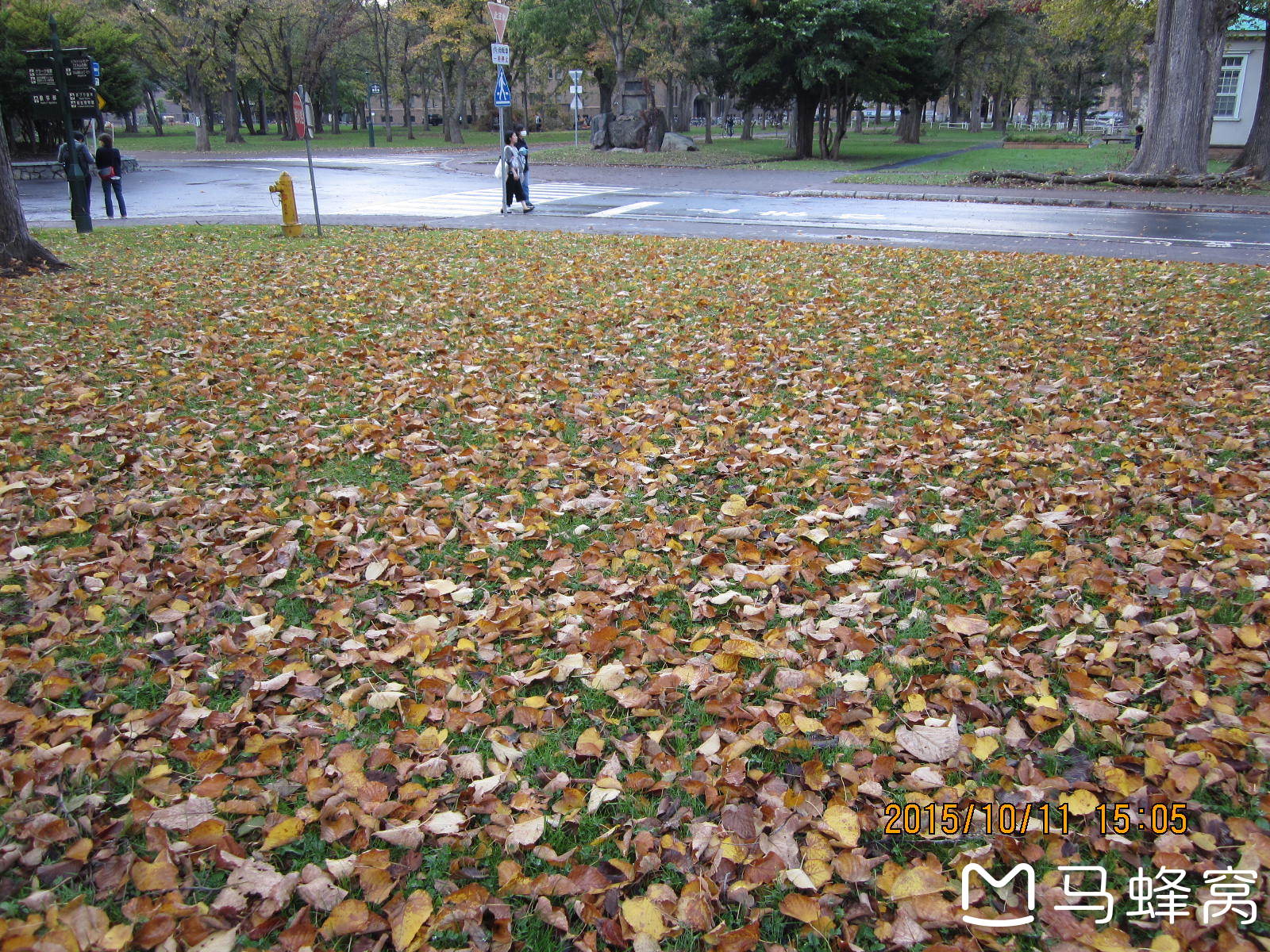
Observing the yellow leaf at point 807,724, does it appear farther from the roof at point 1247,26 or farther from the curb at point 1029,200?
the roof at point 1247,26

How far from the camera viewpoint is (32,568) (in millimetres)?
4109

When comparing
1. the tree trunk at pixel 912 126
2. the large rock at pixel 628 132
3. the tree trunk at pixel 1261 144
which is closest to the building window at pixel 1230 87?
the tree trunk at pixel 1261 144

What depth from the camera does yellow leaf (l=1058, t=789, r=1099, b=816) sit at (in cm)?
263

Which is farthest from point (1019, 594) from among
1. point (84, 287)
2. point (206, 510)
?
point (84, 287)

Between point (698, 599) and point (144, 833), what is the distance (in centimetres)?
215

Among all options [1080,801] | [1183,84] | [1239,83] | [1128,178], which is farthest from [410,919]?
[1239,83]

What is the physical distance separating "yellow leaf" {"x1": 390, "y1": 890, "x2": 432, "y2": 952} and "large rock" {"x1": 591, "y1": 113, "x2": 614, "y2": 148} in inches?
1578

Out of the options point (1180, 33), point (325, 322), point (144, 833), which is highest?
point (1180, 33)

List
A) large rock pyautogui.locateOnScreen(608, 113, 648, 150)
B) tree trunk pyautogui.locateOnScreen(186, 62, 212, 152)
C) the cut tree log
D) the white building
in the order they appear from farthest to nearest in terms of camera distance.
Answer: tree trunk pyautogui.locateOnScreen(186, 62, 212, 152) → large rock pyautogui.locateOnScreen(608, 113, 648, 150) → the white building → the cut tree log

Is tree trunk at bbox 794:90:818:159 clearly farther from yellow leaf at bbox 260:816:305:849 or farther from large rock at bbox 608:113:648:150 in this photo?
yellow leaf at bbox 260:816:305:849

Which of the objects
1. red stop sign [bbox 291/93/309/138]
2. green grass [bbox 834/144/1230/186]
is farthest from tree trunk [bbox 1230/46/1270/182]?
red stop sign [bbox 291/93/309/138]

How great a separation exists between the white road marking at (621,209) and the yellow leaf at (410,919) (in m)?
17.4

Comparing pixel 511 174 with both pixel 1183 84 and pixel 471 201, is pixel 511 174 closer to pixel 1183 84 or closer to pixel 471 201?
pixel 471 201

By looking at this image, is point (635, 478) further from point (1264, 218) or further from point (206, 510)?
point (1264, 218)
